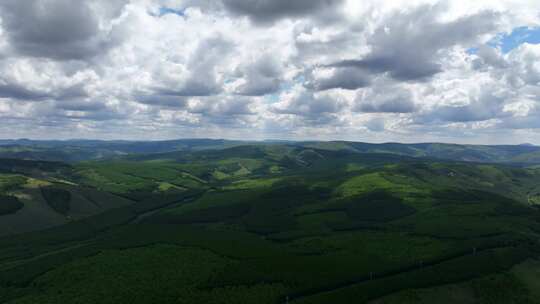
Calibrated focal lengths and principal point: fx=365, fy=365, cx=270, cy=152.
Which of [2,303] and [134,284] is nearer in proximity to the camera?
[2,303]

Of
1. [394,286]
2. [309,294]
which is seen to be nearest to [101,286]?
[309,294]

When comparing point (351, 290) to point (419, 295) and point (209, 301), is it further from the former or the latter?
point (209, 301)

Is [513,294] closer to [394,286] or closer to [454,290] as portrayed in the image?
[454,290]

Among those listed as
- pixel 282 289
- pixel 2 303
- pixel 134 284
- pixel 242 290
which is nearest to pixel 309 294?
pixel 282 289

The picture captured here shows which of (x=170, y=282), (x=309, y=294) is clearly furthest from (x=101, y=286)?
(x=309, y=294)

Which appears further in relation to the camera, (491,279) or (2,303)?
(491,279)

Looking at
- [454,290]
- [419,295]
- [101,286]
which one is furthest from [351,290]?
[101,286]

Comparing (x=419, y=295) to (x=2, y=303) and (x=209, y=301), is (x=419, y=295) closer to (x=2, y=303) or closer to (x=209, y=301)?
(x=209, y=301)
